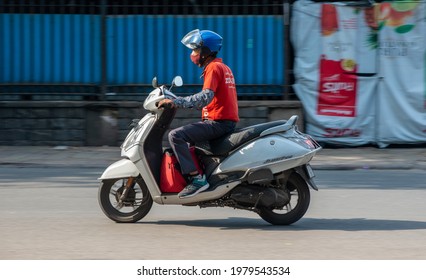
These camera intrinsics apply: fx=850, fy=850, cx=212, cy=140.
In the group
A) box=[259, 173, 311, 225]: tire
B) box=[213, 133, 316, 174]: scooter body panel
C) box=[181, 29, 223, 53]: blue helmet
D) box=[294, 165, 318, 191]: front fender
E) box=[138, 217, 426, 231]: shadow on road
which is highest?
box=[181, 29, 223, 53]: blue helmet

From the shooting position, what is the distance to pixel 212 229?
7910 mm

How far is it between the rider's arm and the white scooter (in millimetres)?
105

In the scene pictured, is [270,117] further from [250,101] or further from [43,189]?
[43,189]

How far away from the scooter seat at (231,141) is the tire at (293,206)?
1.81 feet

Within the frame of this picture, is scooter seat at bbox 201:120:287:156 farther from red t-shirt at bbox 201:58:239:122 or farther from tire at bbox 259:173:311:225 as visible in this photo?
tire at bbox 259:173:311:225

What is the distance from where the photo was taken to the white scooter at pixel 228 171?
7852mm

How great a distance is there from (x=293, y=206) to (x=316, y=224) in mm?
318

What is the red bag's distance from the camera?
7901 mm

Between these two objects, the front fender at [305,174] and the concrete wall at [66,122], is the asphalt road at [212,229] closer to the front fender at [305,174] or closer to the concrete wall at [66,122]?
the front fender at [305,174]

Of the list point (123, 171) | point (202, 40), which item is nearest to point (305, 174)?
point (202, 40)

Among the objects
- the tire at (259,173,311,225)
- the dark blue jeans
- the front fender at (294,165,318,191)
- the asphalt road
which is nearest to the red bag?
the dark blue jeans

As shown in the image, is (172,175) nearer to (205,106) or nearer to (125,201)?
(125,201)

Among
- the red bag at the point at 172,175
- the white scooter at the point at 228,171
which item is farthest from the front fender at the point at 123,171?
the red bag at the point at 172,175

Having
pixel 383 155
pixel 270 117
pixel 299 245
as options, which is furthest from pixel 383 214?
pixel 270 117
